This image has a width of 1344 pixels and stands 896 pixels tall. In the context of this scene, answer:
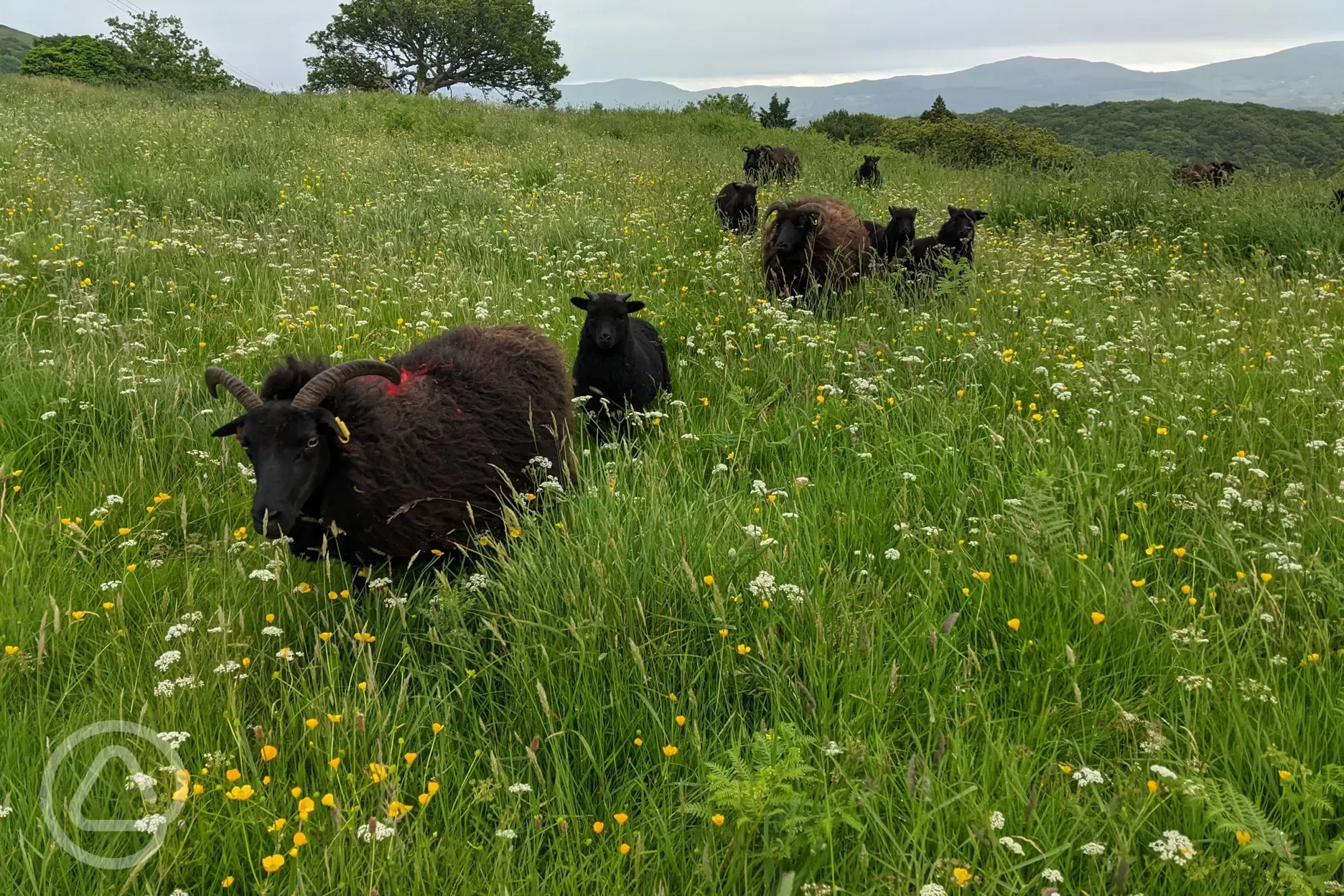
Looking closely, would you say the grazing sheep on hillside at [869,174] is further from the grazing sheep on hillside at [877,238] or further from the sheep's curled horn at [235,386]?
the sheep's curled horn at [235,386]

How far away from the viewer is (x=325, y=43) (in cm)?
5281

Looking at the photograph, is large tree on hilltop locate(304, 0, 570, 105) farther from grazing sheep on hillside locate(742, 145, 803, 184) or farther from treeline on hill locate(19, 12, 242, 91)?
grazing sheep on hillside locate(742, 145, 803, 184)

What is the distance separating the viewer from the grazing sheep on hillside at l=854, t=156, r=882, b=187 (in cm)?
1666

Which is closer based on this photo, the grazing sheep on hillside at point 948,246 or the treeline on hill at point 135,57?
the grazing sheep on hillside at point 948,246

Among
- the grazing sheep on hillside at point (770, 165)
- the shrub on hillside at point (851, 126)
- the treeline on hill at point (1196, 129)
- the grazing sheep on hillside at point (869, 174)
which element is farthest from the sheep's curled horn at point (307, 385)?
the treeline on hill at point (1196, 129)

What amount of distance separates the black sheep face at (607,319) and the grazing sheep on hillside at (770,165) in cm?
1150

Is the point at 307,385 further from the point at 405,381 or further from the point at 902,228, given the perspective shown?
the point at 902,228

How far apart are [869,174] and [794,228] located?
9852mm

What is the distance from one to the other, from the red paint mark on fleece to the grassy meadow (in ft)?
3.42

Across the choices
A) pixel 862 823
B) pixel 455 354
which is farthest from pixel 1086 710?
pixel 455 354

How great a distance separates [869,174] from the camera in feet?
55.7

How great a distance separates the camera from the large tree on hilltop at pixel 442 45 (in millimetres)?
51000

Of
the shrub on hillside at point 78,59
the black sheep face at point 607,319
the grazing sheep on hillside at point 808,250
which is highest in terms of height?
the shrub on hillside at point 78,59

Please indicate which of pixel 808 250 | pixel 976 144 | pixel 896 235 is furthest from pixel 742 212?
pixel 976 144
